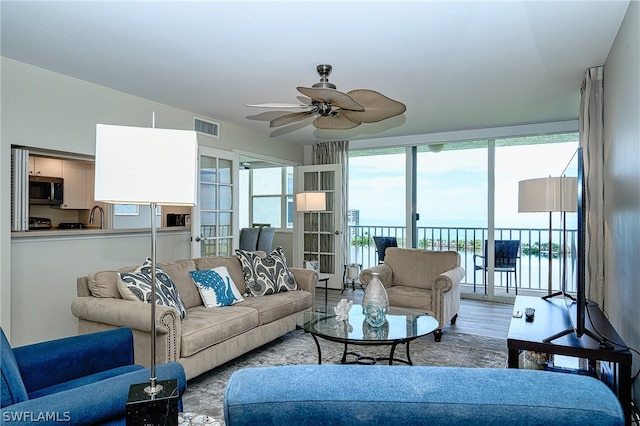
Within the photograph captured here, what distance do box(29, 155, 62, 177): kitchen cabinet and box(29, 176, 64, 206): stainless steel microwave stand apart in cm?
16

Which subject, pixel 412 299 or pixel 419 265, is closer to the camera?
pixel 412 299

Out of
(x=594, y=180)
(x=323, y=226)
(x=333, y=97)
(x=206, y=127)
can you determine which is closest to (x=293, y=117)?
(x=333, y=97)

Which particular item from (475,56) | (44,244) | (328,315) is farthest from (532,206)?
(44,244)

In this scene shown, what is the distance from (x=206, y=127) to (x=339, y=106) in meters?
2.75

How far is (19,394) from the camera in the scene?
131cm

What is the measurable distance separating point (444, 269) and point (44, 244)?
3.87 metres

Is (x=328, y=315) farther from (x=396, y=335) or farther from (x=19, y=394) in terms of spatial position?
(x=19, y=394)

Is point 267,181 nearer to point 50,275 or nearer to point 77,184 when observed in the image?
point 77,184

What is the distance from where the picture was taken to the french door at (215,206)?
15.8 ft

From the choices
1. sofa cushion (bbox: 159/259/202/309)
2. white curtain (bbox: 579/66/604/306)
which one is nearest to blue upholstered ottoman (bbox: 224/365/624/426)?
sofa cushion (bbox: 159/259/202/309)

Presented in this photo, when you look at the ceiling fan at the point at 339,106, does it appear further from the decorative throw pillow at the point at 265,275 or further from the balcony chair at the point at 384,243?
the balcony chair at the point at 384,243

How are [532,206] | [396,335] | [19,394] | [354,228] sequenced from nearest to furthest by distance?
1. [19,394]
2. [396,335]
3. [532,206]
4. [354,228]

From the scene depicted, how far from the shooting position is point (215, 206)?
5.05m

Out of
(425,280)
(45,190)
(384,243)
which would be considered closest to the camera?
(425,280)
